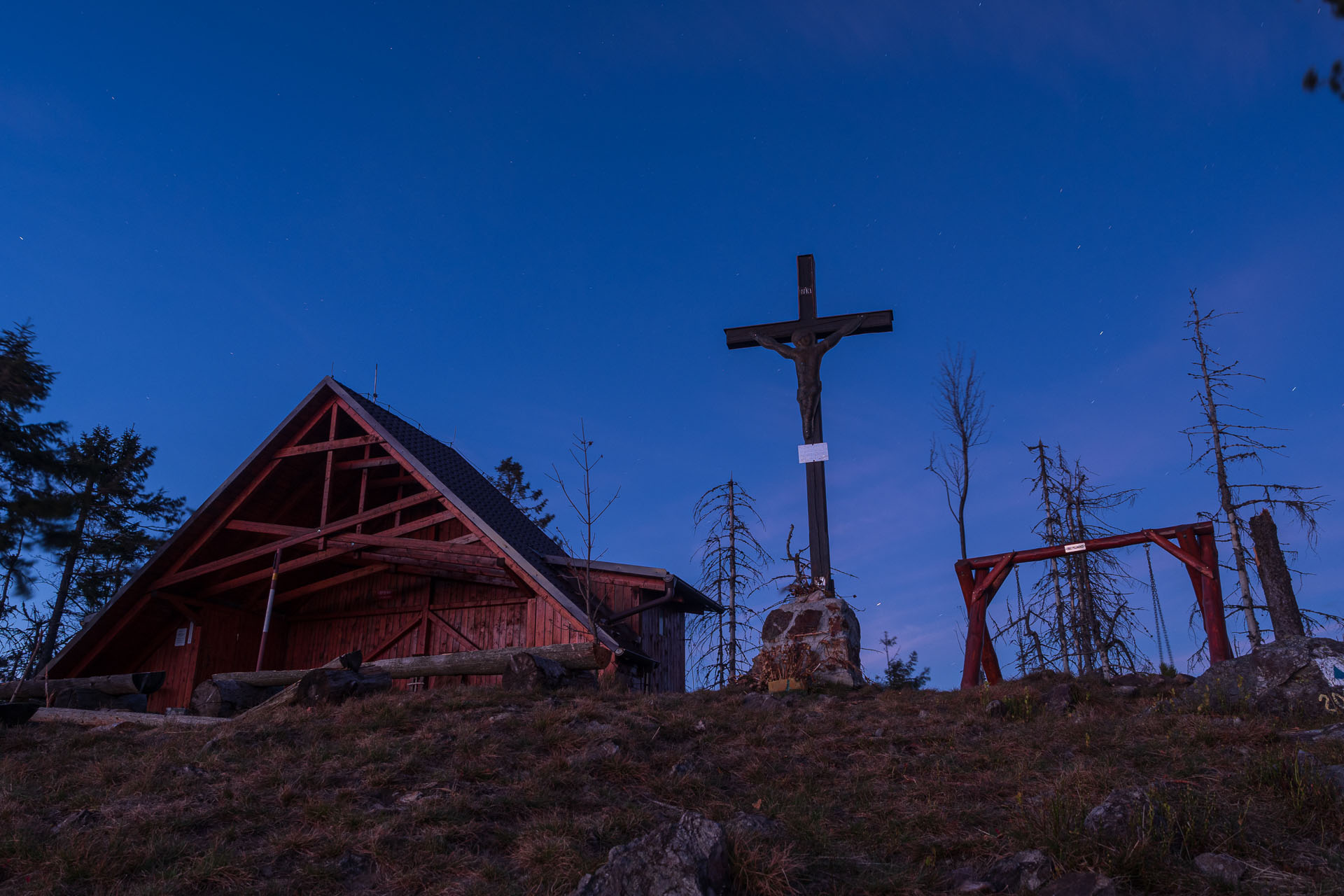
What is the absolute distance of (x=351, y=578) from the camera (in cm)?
1797

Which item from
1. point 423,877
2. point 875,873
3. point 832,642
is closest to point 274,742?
point 423,877

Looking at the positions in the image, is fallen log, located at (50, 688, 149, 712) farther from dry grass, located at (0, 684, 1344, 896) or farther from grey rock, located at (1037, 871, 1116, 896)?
grey rock, located at (1037, 871, 1116, 896)

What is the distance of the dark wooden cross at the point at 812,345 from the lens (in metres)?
12.4

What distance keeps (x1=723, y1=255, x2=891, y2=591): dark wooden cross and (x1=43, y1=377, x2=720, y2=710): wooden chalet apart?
3.43 meters

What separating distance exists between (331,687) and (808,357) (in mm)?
8030

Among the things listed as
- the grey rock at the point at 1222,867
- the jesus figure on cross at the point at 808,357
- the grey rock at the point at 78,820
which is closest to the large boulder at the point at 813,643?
the jesus figure on cross at the point at 808,357

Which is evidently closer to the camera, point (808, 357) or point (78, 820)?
point (78, 820)

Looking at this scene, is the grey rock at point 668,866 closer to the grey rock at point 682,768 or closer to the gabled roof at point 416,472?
the grey rock at point 682,768

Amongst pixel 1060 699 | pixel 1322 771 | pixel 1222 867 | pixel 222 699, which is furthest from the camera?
pixel 222 699

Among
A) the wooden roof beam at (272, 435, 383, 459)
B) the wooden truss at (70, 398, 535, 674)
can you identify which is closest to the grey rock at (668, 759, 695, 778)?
the wooden truss at (70, 398, 535, 674)

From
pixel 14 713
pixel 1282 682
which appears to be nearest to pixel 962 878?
pixel 1282 682

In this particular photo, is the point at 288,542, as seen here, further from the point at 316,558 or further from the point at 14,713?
the point at 14,713

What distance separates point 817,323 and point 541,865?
9988 mm

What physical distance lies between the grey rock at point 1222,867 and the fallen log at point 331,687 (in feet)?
28.3
